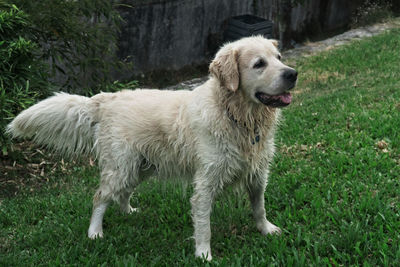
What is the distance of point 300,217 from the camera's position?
453 centimetres

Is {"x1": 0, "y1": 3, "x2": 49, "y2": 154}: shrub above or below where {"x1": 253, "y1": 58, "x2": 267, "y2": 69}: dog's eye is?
below

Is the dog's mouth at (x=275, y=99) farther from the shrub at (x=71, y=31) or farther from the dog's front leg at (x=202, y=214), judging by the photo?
the shrub at (x=71, y=31)

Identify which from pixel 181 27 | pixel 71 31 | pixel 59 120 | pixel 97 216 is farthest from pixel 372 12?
pixel 97 216

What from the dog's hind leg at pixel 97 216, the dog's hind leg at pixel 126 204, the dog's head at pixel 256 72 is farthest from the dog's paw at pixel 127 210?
the dog's head at pixel 256 72

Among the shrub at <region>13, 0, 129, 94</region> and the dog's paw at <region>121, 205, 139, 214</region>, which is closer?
the dog's paw at <region>121, 205, 139, 214</region>

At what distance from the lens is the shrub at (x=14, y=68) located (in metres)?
5.97

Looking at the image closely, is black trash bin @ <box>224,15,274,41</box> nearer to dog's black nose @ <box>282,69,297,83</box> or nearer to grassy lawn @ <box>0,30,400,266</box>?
grassy lawn @ <box>0,30,400,266</box>

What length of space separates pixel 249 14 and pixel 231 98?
934 centimetres

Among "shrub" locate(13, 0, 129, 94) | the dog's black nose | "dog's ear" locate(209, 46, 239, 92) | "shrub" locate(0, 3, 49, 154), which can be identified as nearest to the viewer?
the dog's black nose

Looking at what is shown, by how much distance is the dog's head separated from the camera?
12.8 feet

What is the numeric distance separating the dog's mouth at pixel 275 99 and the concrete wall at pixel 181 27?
6.75 m

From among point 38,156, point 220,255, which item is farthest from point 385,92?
point 38,156

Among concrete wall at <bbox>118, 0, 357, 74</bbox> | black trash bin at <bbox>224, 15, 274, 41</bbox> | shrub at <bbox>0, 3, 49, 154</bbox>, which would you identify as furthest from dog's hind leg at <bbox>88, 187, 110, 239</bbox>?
black trash bin at <bbox>224, 15, 274, 41</bbox>

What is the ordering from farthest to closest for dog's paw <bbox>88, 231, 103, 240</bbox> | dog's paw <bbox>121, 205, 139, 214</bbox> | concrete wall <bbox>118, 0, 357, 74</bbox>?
concrete wall <bbox>118, 0, 357, 74</bbox>
dog's paw <bbox>121, 205, 139, 214</bbox>
dog's paw <bbox>88, 231, 103, 240</bbox>
